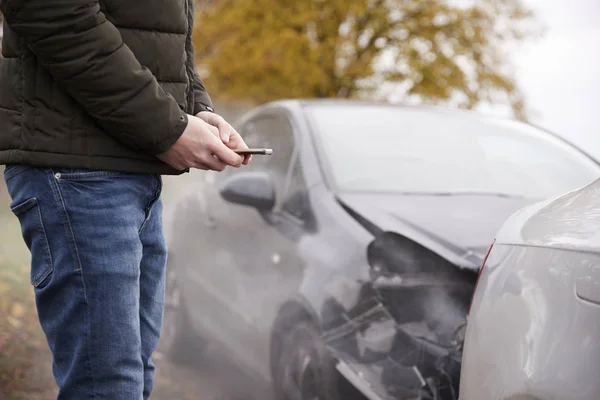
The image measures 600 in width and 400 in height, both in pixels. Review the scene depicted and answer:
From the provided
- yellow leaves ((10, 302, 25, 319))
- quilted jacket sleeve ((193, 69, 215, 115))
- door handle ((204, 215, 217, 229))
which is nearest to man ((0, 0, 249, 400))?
quilted jacket sleeve ((193, 69, 215, 115))

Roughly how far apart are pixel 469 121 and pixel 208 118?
8.37 ft

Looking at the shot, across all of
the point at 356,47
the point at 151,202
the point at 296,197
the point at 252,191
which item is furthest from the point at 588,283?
the point at 356,47

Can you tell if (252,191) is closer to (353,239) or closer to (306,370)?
(353,239)

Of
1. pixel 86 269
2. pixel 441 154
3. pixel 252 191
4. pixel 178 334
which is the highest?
pixel 86 269

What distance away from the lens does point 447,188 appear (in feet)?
11.6

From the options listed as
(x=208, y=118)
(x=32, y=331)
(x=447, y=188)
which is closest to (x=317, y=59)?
(x=32, y=331)

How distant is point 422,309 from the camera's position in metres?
2.83

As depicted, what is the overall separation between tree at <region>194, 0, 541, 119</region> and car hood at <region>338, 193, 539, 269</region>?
30.7 feet

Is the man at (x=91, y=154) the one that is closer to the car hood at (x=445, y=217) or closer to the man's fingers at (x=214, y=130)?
the man's fingers at (x=214, y=130)

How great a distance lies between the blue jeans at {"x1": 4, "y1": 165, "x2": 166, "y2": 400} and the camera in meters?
1.68

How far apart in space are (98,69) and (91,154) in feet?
0.61

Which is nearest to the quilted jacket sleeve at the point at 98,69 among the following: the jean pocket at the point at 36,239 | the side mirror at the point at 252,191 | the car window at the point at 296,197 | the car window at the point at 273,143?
the jean pocket at the point at 36,239

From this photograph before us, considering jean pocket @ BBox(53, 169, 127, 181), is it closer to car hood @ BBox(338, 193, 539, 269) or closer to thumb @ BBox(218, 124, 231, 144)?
thumb @ BBox(218, 124, 231, 144)

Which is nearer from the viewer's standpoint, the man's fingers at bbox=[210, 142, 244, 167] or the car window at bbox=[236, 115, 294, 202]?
the man's fingers at bbox=[210, 142, 244, 167]
